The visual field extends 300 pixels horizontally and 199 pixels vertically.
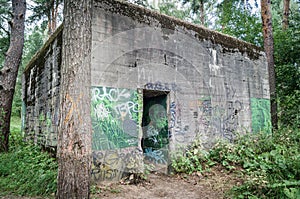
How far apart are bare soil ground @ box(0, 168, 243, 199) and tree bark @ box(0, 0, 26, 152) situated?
328 cm

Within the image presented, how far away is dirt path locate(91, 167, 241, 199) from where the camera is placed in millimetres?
3957

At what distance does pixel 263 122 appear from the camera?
789 centimetres

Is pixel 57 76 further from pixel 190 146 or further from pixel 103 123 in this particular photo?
pixel 190 146

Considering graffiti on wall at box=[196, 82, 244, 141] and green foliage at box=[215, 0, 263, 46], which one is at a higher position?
green foliage at box=[215, 0, 263, 46]

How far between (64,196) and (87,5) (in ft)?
8.96

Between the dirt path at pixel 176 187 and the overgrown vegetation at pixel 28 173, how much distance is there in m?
0.87

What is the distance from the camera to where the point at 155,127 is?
612cm

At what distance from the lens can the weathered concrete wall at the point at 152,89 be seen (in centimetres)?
459

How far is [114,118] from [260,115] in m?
5.60

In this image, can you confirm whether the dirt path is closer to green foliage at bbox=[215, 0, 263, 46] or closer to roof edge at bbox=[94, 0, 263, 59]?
roof edge at bbox=[94, 0, 263, 59]

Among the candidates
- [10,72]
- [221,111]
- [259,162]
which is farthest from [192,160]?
[10,72]

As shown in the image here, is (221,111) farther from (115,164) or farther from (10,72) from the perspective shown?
(10,72)

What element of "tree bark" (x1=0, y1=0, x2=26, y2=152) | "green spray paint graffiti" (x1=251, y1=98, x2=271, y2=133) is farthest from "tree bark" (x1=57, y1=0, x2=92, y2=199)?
"green spray paint graffiti" (x1=251, y1=98, x2=271, y2=133)

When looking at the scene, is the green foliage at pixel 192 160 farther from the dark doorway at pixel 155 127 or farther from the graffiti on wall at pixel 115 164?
the graffiti on wall at pixel 115 164
